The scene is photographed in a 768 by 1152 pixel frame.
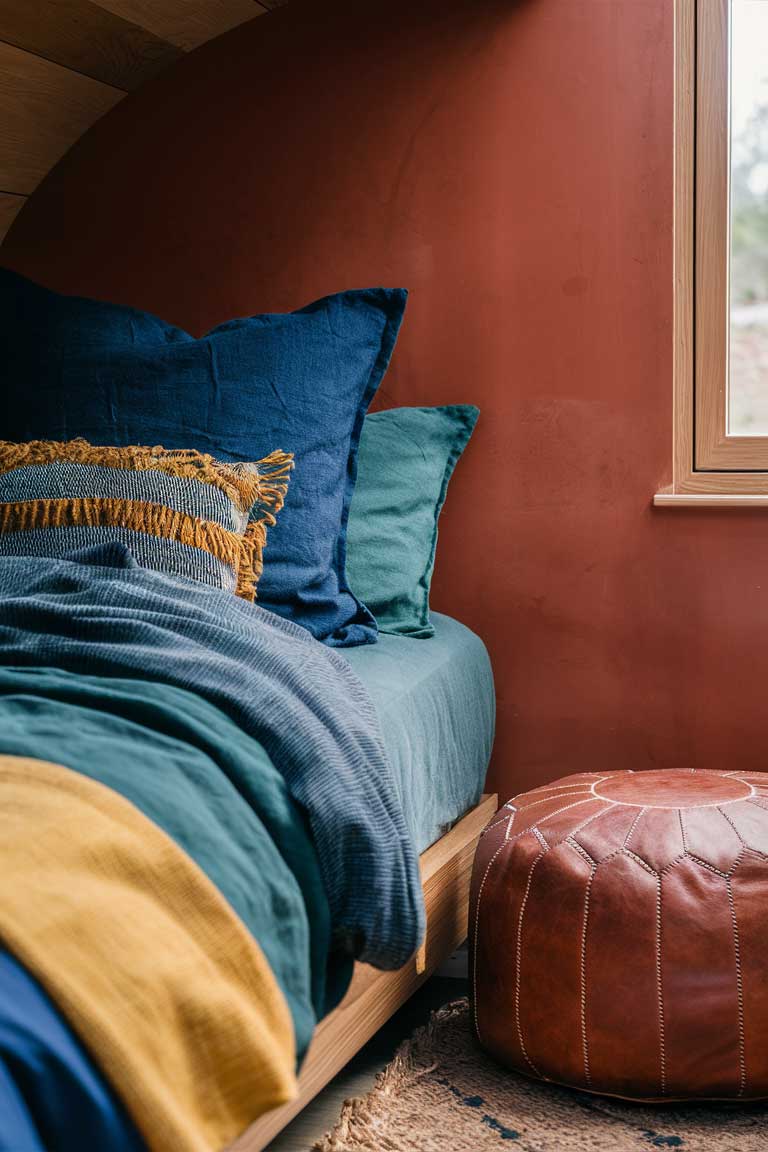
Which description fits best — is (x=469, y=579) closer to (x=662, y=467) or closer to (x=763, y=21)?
(x=662, y=467)

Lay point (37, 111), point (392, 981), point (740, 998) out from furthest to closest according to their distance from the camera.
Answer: point (37, 111)
point (392, 981)
point (740, 998)

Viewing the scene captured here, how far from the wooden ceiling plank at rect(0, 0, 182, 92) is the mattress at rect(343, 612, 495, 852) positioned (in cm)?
131

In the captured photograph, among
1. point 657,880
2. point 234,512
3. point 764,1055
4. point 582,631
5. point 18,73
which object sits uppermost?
point 18,73

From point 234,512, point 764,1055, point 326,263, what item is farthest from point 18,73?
point 764,1055

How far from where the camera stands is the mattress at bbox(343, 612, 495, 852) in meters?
1.71

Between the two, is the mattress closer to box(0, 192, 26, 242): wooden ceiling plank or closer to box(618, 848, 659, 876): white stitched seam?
box(618, 848, 659, 876): white stitched seam

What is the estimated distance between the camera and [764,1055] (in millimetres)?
1521

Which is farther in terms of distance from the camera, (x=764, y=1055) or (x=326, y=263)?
(x=326, y=263)

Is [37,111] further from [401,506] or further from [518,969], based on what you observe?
[518,969]

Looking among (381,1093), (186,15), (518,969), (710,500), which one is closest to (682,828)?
(518,969)

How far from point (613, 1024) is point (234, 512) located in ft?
2.89

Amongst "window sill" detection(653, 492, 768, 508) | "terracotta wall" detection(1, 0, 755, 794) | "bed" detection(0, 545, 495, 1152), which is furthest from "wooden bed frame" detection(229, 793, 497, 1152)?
"window sill" detection(653, 492, 768, 508)

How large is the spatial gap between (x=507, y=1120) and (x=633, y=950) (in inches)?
11.6

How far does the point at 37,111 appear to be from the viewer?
2.47 m
